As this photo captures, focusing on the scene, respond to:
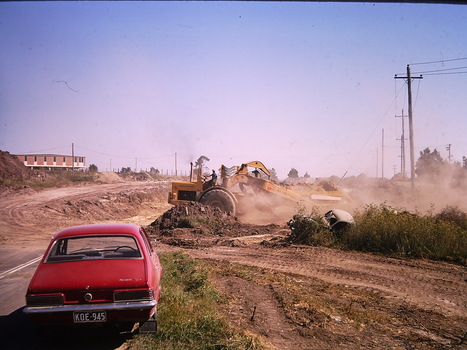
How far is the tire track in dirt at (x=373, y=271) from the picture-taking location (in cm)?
827

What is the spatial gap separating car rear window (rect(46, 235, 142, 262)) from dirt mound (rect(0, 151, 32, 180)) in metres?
43.7

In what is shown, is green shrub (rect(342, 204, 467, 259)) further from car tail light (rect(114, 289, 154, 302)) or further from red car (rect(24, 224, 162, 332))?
car tail light (rect(114, 289, 154, 302))

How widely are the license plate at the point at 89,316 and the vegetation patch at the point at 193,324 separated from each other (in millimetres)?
609

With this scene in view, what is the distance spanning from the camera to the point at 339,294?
326 inches

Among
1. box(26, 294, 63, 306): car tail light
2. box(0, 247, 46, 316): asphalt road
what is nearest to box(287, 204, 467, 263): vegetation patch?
box(0, 247, 46, 316): asphalt road

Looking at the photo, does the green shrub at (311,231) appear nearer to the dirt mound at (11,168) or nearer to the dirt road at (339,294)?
the dirt road at (339,294)

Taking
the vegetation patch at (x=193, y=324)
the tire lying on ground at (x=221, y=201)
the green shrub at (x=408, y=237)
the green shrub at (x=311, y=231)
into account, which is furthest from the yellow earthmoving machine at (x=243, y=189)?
the vegetation patch at (x=193, y=324)

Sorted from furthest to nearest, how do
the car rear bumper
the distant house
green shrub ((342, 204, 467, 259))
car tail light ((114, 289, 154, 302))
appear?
the distant house, green shrub ((342, 204, 467, 259)), car tail light ((114, 289, 154, 302)), the car rear bumper

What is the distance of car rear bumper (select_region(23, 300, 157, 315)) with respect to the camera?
16.6 ft

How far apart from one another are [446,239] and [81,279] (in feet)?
35.3

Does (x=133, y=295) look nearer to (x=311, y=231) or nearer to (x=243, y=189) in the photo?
(x=311, y=231)

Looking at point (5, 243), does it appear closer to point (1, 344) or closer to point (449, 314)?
point (1, 344)

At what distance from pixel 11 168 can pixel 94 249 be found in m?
47.6

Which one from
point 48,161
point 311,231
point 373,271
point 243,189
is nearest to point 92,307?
point 373,271
